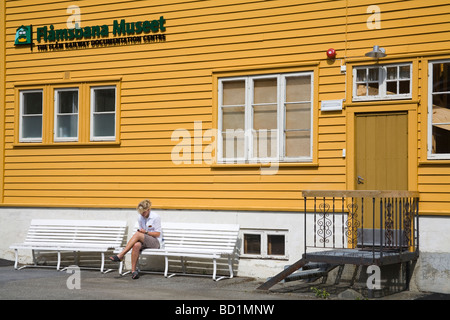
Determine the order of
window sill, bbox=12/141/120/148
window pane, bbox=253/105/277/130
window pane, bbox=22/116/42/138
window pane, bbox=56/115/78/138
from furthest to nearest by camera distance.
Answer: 1. window pane, bbox=22/116/42/138
2. window pane, bbox=56/115/78/138
3. window sill, bbox=12/141/120/148
4. window pane, bbox=253/105/277/130

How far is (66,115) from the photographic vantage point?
15.1 metres

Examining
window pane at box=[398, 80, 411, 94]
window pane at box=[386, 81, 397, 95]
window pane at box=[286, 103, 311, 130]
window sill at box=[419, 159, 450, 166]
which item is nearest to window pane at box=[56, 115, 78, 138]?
window pane at box=[286, 103, 311, 130]

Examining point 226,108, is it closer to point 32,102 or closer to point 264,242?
point 264,242

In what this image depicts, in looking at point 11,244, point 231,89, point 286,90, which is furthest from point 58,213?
point 286,90

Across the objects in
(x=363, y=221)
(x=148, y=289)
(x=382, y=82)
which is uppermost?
(x=382, y=82)

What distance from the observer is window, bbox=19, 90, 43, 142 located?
50.5 feet

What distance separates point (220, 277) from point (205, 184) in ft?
6.04

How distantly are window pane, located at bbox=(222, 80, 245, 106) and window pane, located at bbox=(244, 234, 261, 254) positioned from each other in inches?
98.3

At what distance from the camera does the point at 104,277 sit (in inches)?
510

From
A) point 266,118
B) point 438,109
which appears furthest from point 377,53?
point 266,118

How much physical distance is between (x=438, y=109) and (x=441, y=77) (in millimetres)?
522

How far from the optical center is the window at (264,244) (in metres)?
12.8

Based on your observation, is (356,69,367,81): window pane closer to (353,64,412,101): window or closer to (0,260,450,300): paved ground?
(353,64,412,101): window

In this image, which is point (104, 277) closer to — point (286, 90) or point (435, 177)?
point (286, 90)
